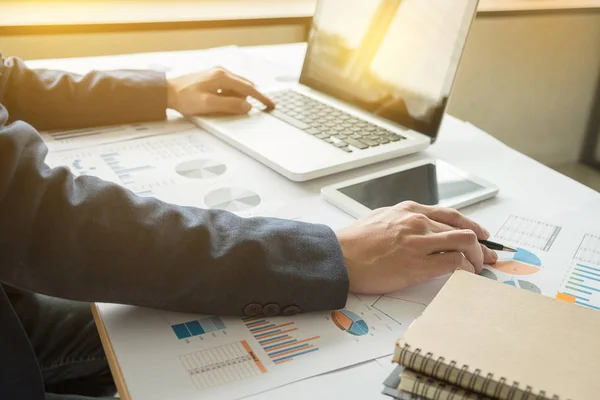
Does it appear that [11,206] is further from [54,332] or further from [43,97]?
[43,97]

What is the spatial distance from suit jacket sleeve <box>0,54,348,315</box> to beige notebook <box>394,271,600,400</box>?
16cm

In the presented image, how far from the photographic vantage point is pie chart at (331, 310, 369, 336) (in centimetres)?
61

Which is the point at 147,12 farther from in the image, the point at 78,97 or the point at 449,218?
the point at 449,218

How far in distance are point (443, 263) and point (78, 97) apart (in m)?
0.72

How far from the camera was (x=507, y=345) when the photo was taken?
48 cm

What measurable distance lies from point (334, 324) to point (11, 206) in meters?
0.34

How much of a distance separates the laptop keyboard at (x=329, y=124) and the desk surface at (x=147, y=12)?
0.81 metres

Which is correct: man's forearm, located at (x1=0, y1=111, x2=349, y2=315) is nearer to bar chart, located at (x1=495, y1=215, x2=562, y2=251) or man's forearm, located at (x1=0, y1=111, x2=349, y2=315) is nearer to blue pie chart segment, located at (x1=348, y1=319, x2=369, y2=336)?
blue pie chart segment, located at (x1=348, y1=319, x2=369, y2=336)

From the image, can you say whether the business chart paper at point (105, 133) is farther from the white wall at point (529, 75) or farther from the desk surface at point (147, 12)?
the white wall at point (529, 75)

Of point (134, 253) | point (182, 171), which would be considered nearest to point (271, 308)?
point (134, 253)

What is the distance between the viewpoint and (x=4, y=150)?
2.08 feet

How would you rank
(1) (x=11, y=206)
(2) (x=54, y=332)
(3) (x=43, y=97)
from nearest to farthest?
(1) (x=11, y=206) < (2) (x=54, y=332) < (3) (x=43, y=97)

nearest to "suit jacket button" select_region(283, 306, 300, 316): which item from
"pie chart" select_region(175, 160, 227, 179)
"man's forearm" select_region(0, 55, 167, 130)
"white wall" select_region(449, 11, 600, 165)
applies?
"pie chart" select_region(175, 160, 227, 179)

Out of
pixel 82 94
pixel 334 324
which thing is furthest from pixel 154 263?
pixel 82 94
